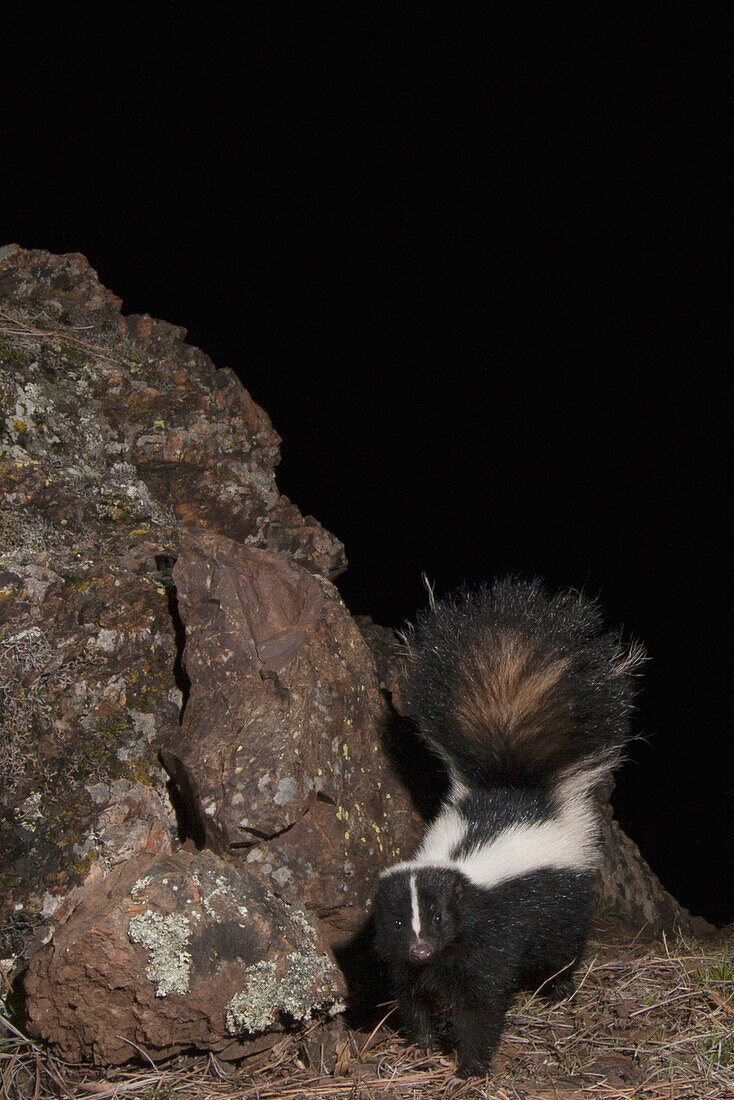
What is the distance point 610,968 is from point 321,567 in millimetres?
1985

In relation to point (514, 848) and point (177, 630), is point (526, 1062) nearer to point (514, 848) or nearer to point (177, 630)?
point (514, 848)

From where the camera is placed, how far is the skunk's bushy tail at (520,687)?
3105 mm

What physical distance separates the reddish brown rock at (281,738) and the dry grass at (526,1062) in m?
0.44

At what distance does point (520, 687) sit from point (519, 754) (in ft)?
0.82

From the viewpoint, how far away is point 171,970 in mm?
2311

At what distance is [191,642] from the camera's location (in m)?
2.90

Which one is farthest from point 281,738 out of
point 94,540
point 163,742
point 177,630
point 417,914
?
point 94,540

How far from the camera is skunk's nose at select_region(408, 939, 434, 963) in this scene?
100.0 inches

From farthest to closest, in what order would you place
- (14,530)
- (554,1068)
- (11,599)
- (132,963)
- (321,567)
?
1. (321,567)
2. (14,530)
3. (11,599)
4. (554,1068)
5. (132,963)

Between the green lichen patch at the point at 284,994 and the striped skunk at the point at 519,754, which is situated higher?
the striped skunk at the point at 519,754

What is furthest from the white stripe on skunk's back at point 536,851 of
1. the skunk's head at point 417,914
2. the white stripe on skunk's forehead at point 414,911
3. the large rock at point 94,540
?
the large rock at point 94,540

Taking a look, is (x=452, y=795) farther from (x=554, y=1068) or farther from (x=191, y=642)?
(x=191, y=642)

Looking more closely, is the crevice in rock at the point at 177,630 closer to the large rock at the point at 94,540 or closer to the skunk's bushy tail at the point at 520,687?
the large rock at the point at 94,540

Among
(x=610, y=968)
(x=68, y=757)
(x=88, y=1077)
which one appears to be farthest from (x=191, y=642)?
(x=610, y=968)
